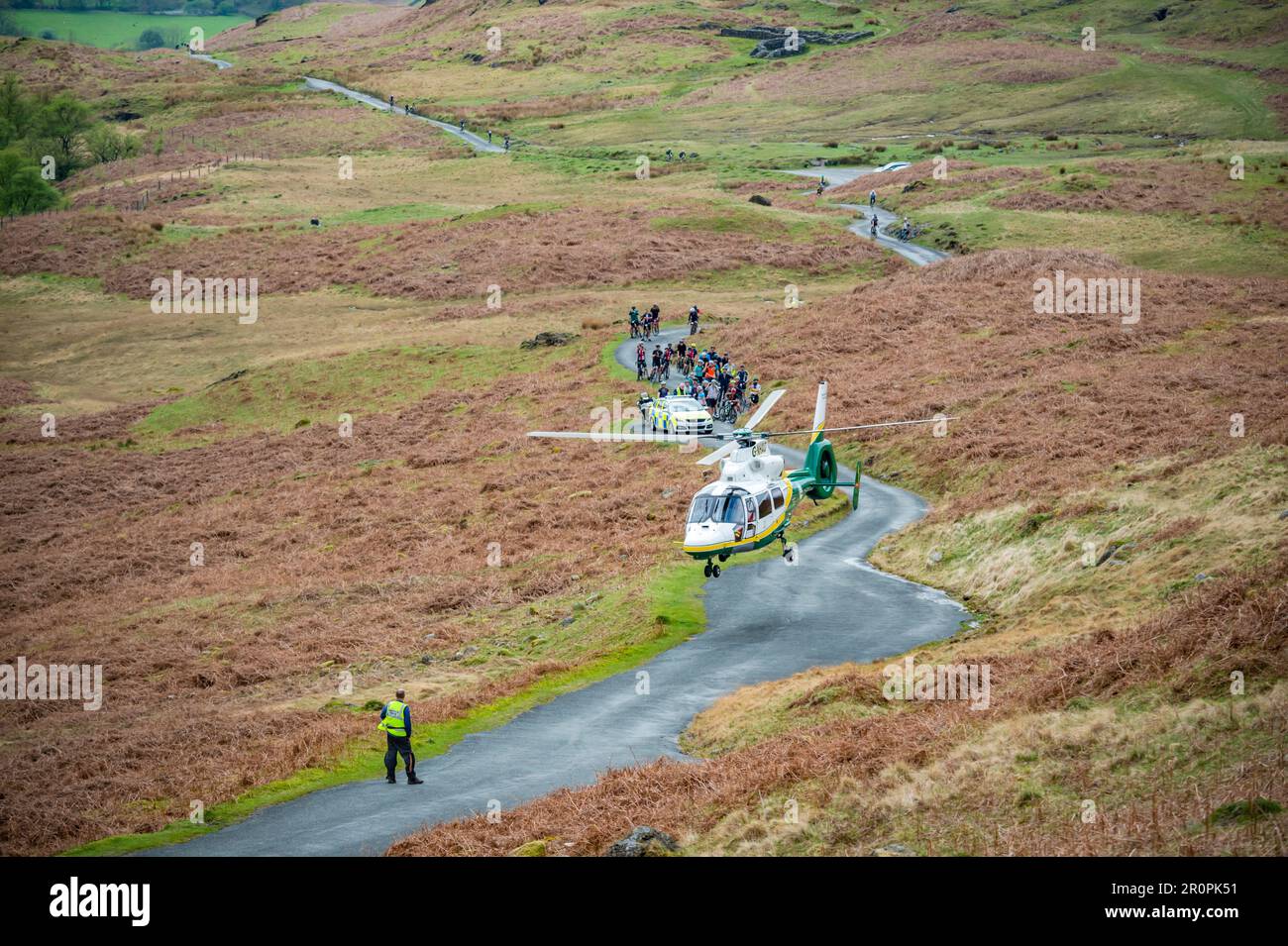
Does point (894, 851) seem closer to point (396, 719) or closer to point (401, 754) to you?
point (396, 719)

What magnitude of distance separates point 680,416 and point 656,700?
24731 mm

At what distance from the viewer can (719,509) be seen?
104ft

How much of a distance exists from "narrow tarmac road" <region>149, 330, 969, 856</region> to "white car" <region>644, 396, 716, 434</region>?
10.4 metres

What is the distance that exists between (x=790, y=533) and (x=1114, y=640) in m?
20.6

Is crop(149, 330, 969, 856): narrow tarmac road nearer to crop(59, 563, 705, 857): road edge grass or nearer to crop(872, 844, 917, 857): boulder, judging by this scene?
crop(59, 563, 705, 857): road edge grass

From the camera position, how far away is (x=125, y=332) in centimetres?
9519

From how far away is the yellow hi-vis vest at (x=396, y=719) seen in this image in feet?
79.2

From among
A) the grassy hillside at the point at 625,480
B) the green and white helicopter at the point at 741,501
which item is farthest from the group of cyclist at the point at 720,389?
the green and white helicopter at the point at 741,501

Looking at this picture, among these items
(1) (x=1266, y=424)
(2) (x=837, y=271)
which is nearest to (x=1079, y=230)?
(2) (x=837, y=271)

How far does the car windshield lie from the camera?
104 ft

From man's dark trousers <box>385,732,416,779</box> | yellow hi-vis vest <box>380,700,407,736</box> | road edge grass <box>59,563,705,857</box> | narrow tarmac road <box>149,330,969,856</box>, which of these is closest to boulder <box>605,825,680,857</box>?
narrow tarmac road <box>149,330,969,856</box>

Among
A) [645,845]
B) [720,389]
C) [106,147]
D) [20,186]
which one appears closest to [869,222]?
[720,389]

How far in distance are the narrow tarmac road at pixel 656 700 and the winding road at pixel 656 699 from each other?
4 centimetres
